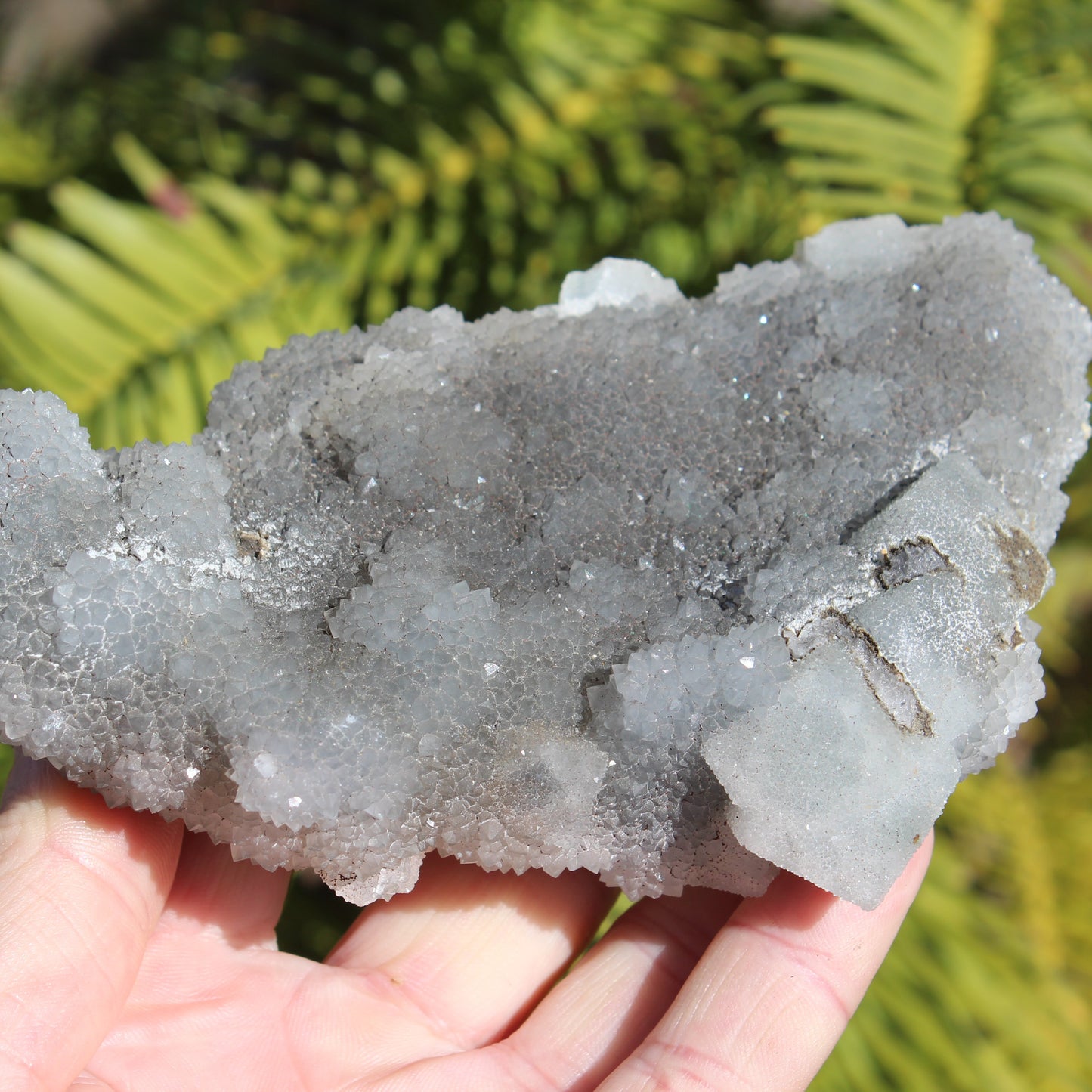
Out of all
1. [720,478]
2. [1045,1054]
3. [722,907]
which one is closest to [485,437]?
[720,478]

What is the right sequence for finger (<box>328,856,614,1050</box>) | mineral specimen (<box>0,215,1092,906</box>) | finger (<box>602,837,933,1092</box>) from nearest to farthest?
1. mineral specimen (<box>0,215,1092,906</box>)
2. finger (<box>602,837,933,1092</box>)
3. finger (<box>328,856,614,1050</box>)

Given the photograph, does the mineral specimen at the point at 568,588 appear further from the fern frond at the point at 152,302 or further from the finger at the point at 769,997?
the fern frond at the point at 152,302

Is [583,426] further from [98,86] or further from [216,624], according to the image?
[98,86]

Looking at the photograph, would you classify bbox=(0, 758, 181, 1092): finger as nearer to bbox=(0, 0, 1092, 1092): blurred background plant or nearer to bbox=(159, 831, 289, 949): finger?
bbox=(159, 831, 289, 949): finger

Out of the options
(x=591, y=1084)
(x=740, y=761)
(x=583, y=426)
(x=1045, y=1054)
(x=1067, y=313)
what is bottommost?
(x=1045, y=1054)

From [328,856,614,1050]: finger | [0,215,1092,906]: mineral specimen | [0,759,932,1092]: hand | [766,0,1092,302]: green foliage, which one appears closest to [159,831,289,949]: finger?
[0,759,932,1092]: hand
